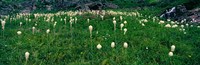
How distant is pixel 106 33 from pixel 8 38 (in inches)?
173

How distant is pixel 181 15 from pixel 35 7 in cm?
3332

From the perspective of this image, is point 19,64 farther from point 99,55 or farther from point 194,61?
point 194,61

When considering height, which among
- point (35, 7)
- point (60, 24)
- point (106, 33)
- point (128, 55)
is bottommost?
point (35, 7)

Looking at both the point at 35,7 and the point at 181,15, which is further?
the point at 35,7

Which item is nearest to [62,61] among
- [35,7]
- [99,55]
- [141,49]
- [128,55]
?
[99,55]

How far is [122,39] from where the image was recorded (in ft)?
47.5

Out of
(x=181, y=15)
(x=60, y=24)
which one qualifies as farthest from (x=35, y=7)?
(x=60, y=24)

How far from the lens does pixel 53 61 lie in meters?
12.0

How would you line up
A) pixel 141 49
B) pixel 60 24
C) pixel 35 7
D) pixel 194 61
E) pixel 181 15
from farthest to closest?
pixel 35 7 < pixel 181 15 < pixel 60 24 < pixel 141 49 < pixel 194 61

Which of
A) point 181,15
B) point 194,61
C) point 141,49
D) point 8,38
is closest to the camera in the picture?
point 194,61

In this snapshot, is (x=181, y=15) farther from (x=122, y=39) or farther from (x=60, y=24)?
(x=122, y=39)

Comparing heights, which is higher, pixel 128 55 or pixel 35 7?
pixel 128 55

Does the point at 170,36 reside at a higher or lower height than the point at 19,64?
lower

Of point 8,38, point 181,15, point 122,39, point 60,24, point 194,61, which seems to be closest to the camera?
point 194,61
